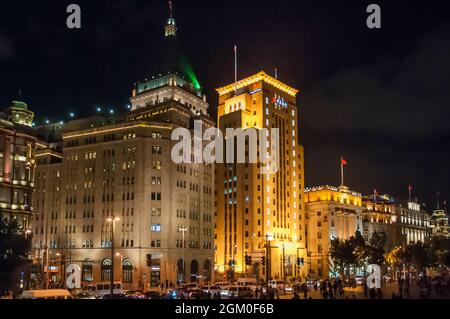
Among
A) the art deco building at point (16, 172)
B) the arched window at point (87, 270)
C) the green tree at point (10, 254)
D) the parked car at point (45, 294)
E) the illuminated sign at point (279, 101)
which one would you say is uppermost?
the illuminated sign at point (279, 101)

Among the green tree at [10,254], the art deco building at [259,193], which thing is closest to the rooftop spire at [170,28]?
the art deco building at [259,193]

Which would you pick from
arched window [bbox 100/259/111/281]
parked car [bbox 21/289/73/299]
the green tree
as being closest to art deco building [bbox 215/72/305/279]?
arched window [bbox 100/259/111/281]

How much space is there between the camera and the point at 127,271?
114125 millimetres

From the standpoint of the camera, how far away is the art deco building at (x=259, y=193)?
5846 inches

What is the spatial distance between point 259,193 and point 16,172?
72.9 metres

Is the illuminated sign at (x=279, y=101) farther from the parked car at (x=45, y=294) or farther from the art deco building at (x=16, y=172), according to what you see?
the parked car at (x=45, y=294)

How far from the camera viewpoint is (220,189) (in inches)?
6235

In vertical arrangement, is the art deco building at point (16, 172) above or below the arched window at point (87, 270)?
above

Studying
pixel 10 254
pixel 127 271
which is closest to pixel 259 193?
pixel 127 271

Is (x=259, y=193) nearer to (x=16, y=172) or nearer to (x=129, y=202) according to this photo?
(x=129, y=202)

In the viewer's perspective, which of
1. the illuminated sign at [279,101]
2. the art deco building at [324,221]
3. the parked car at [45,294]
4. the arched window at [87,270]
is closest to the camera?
the parked car at [45,294]

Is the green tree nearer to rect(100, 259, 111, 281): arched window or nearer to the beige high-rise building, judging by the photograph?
the beige high-rise building

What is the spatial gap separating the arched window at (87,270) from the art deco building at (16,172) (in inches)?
1003

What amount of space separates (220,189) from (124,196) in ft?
145
